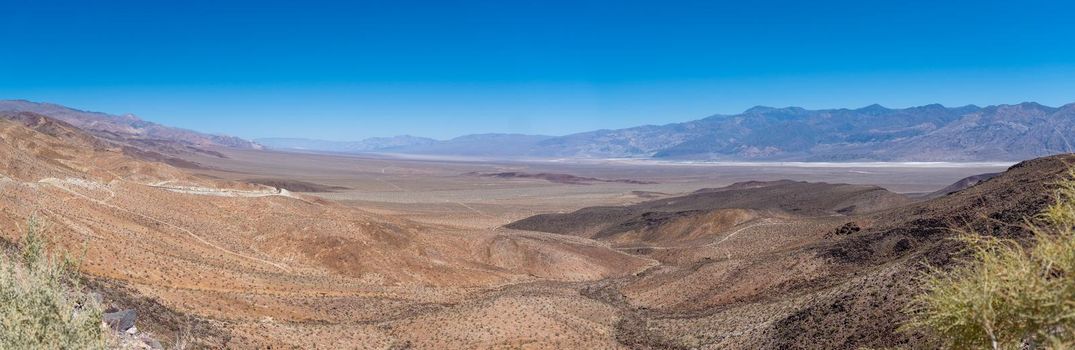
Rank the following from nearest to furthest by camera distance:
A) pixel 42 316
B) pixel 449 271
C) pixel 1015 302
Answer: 1. pixel 1015 302
2. pixel 42 316
3. pixel 449 271

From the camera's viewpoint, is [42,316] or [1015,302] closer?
[1015,302]

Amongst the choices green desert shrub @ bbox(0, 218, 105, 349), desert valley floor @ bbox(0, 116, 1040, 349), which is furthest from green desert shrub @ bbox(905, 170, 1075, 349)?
green desert shrub @ bbox(0, 218, 105, 349)

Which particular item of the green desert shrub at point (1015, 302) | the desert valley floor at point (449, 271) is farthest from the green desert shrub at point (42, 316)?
the green desert shrub at point (1015, 302)

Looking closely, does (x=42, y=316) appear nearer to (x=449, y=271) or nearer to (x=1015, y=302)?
(x=1015, y=302)

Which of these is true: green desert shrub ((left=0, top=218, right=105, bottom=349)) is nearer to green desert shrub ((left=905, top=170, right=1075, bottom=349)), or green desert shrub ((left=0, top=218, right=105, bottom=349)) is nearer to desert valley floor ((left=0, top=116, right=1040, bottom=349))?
desert valley floor ((left=0, top=116, right=1040, bottom=349))

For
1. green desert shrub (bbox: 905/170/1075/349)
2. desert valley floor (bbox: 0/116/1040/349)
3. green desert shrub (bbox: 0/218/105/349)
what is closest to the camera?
green desert shrub (bbox: 905/170/1075/349)

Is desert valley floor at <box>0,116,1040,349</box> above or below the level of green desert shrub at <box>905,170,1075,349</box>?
below

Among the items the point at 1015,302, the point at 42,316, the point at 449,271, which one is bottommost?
the point at 449,271

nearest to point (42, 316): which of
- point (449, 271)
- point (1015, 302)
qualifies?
point (1015, 302)

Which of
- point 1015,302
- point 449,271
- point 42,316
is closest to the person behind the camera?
point 1015,302

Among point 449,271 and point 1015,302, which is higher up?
point 1015,302

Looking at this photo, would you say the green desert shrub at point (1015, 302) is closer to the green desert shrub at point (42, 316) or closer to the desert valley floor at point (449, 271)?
the desert valley floor at point (449, 271)

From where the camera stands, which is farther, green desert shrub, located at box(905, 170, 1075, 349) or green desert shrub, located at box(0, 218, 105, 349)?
green desert shrub, located at box(0, 218, 105, 349)
